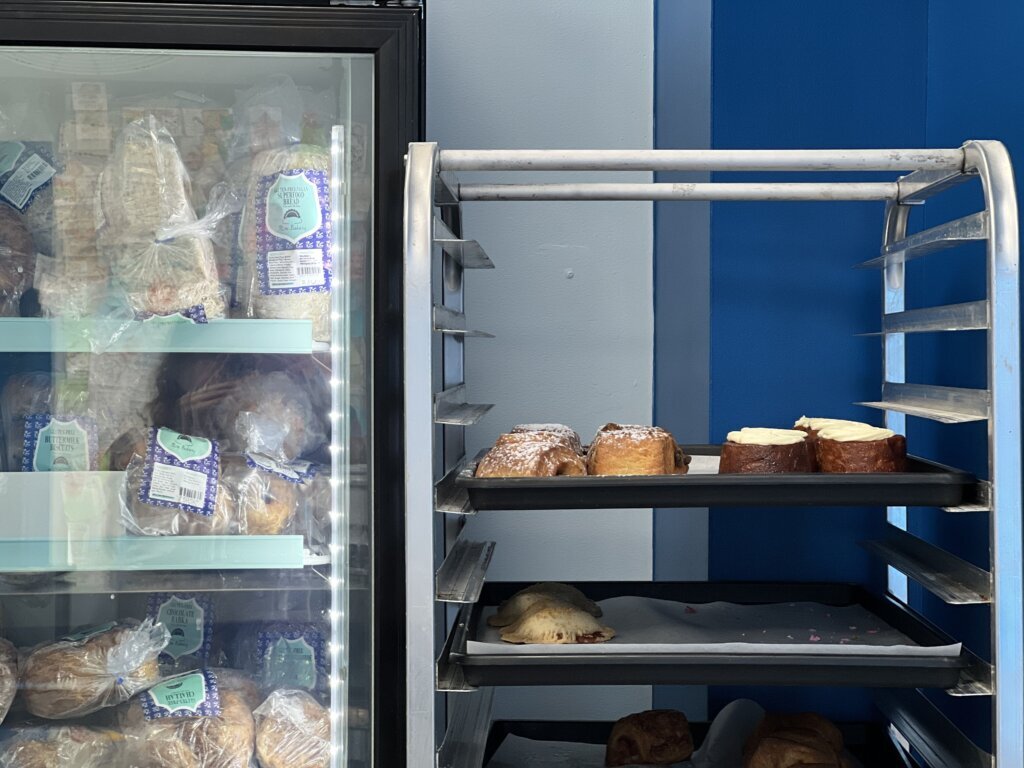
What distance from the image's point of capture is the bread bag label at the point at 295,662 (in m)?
1.61

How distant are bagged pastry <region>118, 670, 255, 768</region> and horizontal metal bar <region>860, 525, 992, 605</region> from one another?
43.0 inches

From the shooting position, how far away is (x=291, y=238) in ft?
5.03

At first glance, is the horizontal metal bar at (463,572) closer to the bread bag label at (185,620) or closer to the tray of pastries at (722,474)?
the tray of pastries at (722,474)

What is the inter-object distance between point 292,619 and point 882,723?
1.16 metres

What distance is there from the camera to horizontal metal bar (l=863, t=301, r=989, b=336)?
136 cm

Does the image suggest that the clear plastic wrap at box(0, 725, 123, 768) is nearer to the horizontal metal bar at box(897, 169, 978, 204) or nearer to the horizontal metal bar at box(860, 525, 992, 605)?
the horizontal metal bar at box(860, 525, 992, 605)

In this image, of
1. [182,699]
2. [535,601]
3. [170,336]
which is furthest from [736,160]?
[182,699]

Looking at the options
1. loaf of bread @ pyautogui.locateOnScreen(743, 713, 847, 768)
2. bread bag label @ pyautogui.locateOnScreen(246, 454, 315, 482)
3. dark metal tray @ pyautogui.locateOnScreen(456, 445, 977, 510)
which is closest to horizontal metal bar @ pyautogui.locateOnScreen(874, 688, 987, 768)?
loaf of bread @ pyautogui.locateOnScreen(743, 713, 847, 768)

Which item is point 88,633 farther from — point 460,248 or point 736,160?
point 736,160

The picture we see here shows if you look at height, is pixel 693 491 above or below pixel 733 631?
above

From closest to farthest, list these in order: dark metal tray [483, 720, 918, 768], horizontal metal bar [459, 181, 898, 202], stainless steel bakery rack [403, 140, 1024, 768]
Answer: stainless steel bakery rack [403, 140, 1024, 768] → horizontal metal bar [459, 181, 898, 202] → dark metal tray [483, 720, 918, 768]

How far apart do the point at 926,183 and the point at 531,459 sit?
31.6 inches

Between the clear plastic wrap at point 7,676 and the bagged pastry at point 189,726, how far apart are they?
0.17m

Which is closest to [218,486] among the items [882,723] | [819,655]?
[819,655]
